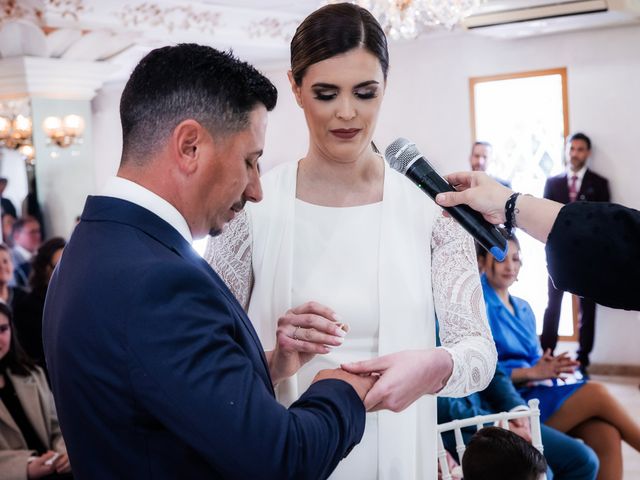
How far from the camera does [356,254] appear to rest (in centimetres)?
191

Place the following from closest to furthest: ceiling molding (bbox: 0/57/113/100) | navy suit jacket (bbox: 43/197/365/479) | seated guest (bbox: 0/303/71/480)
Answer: navy suit jacket (bbox: 43/197/365/479), seated guest (bbox: 0/303/71/480), ceiling molding (bbox: 0/57/113/100)

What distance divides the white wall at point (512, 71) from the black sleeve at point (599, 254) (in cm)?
683

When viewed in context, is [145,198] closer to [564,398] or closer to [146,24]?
[564,398]

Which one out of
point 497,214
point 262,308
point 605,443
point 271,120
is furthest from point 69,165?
point 497,214

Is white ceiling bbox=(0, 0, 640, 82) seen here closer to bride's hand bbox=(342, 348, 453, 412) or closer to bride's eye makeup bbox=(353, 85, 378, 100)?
bride's eye makeup bbox=(353, 85, 378, 100)

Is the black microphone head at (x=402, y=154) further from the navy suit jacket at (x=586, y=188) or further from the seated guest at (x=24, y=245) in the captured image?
the seated guest at (x=24, y=245)

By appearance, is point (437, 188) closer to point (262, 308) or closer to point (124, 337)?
point (262, 308)

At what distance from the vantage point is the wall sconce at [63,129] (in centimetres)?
783

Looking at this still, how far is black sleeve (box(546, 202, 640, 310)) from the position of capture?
1.15 m

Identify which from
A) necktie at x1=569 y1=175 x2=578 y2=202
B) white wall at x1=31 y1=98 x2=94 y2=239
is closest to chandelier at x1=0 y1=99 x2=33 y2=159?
white wall at x1=31 y1=98 x2=94 y2=239

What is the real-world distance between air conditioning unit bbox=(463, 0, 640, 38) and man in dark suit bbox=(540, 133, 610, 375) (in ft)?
3.43

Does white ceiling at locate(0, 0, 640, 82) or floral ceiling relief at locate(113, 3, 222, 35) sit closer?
white ceiling at locate(0, 0, 640, 82)

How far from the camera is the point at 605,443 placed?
3809 mm

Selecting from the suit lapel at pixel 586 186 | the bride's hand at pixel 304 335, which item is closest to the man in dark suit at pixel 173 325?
the bride's hand at pixel 304 335
